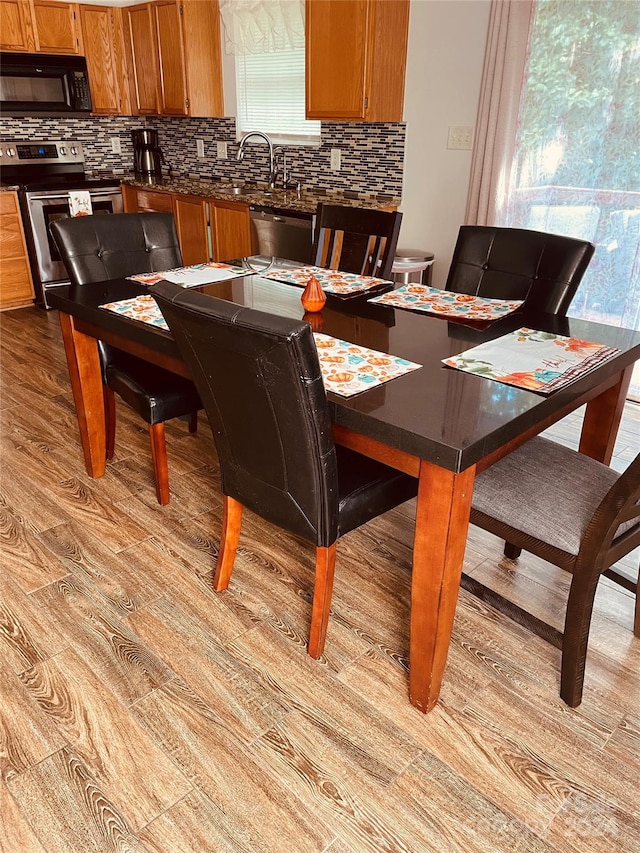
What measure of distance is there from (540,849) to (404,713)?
401 millimetres

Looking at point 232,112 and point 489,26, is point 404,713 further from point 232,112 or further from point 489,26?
point 232,112

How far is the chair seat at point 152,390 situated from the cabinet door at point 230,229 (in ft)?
6.48

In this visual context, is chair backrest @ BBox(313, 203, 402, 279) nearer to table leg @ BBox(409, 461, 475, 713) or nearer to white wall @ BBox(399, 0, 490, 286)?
white wall @ BBox(399, 0, 490, 286)

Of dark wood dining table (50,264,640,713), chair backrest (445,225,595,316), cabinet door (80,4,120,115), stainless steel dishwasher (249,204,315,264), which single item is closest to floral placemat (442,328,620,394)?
dark wood dining table (50,264,640,713)

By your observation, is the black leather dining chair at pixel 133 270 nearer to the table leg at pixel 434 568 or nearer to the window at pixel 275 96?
the table leg at pixel 434 568

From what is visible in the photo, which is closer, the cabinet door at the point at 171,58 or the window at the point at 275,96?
the window at the point at 275,96

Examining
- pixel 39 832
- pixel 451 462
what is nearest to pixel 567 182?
pixel 451 462

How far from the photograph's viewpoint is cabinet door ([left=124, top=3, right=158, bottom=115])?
479 cm

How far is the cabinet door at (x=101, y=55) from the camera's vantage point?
15.9ft

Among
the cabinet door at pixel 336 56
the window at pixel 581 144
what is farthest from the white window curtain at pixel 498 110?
the cabinet door at pixel 336 56

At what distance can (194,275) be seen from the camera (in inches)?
93.6

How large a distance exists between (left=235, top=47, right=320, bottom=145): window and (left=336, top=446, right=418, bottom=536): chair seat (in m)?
3.38

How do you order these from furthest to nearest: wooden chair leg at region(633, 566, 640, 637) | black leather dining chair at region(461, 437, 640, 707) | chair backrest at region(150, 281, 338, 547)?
wooden chair leg at region(633, 566, 640, 637) → black leather dining chair at region(461, 437, 640, 707) → chair backrest at region(150, 281, 338, 547)

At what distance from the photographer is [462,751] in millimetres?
1466
